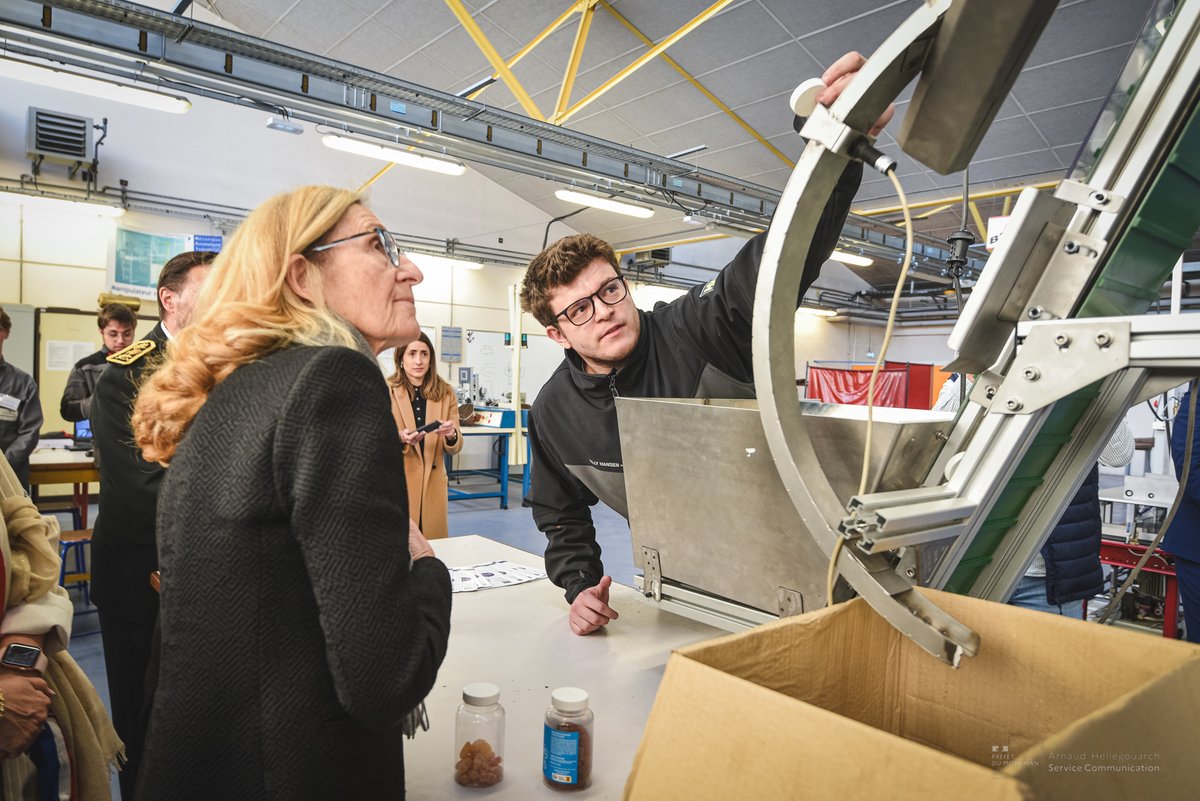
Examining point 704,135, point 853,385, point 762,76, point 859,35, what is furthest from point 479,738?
point 853,385

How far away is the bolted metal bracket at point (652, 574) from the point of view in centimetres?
120

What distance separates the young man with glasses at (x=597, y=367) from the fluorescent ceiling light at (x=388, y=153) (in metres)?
3.75

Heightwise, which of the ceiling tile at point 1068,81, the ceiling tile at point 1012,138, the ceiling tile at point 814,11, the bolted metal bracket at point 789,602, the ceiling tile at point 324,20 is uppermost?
the ceiling tile at point 324,20

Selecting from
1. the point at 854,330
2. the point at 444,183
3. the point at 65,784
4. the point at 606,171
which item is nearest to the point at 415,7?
the point at 606,171

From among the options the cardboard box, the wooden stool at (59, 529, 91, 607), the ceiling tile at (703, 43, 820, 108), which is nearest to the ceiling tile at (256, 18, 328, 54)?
the ceiling tile at (703, 43, 820, 108)

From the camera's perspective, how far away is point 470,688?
3.16 ft

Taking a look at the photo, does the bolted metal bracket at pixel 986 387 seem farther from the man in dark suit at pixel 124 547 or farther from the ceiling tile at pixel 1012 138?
the ceiling tile at pixel 1012 138

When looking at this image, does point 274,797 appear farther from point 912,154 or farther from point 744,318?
point 744,318

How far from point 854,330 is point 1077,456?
14604 millimetres

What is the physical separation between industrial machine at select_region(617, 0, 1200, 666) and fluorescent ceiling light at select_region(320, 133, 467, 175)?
4.77 m

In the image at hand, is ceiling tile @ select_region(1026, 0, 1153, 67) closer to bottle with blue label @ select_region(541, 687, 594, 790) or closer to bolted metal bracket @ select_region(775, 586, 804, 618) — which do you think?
bolted metal bracket @ select_region(775, 586, 804, 618)

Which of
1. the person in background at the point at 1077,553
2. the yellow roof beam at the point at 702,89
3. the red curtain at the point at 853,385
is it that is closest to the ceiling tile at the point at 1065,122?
the yellow roof beam at the point at 702,89

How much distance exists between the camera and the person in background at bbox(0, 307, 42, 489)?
11.8 ft

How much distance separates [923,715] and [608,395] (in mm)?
1082
